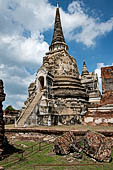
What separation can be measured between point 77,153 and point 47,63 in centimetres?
1947

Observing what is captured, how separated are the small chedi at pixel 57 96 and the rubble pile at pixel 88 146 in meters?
7.42

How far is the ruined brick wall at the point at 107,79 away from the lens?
21641mm

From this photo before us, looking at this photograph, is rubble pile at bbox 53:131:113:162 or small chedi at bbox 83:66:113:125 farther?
small chedi at bbox 83:66:113:125

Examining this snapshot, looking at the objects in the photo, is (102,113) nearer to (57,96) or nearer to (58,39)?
(57,96)

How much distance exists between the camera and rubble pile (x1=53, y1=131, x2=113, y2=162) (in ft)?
23.8

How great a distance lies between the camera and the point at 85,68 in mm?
29875

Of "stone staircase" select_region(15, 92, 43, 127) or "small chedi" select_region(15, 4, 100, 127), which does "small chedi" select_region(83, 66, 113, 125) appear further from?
"stone staircase" select_region(15, 92, 43, 127)

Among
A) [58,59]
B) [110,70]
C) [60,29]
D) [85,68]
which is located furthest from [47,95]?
[60,29]

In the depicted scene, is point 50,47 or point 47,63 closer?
point 47,63

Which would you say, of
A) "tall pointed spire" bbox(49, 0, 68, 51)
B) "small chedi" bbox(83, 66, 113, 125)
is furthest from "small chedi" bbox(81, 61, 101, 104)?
"tall pointed spire" bbox(49, 0, 68, 51)

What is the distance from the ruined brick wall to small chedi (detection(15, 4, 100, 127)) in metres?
2.86

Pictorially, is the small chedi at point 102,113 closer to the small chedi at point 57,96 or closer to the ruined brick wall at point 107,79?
the small chedi at point 57,96

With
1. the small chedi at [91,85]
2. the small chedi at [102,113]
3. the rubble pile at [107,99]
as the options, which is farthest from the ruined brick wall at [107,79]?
the small chedi at [91,85]

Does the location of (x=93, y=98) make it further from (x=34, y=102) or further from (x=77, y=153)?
(x=77, y=153)
